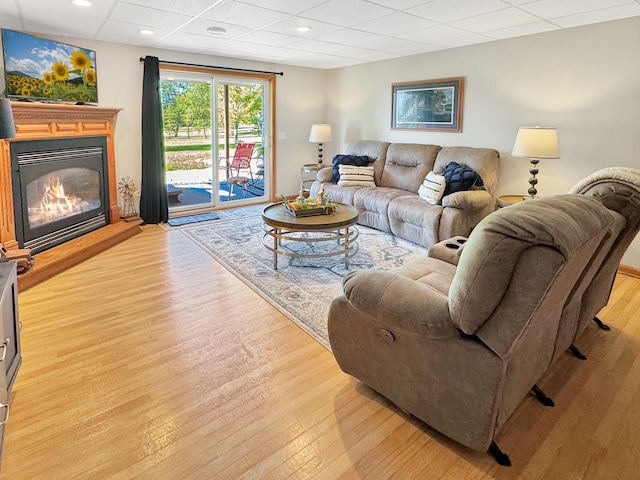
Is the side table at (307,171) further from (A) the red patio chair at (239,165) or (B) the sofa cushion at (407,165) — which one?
(B) the sofa cushion at (407,165)

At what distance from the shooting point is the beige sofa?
4277 millimetres

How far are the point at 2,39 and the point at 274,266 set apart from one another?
3.04 meters

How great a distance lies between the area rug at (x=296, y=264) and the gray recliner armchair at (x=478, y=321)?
2.47 ft

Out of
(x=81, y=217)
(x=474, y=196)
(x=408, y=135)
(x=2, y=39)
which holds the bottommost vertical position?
(x=81, y=217)

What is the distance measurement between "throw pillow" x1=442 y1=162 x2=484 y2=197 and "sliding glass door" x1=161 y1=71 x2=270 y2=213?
3220 millimetres

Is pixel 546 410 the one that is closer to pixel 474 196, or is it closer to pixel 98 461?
pixel 98 461

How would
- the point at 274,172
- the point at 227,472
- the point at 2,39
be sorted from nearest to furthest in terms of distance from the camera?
1. the point at 227,472
2. the point at 2,39
3. the point at 274,172

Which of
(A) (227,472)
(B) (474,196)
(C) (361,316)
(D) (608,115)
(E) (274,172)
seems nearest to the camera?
(A) (227,472)

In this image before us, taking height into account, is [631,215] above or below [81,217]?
above

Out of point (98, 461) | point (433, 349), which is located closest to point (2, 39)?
point (98, 461)

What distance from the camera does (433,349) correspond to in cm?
168

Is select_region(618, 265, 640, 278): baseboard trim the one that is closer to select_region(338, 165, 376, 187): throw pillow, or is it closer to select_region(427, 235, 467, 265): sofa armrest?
select_region(427, 235, 467, 265): sofa armrest

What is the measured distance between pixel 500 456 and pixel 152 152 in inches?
199

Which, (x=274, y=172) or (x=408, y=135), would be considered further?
(x=274, y=172)
